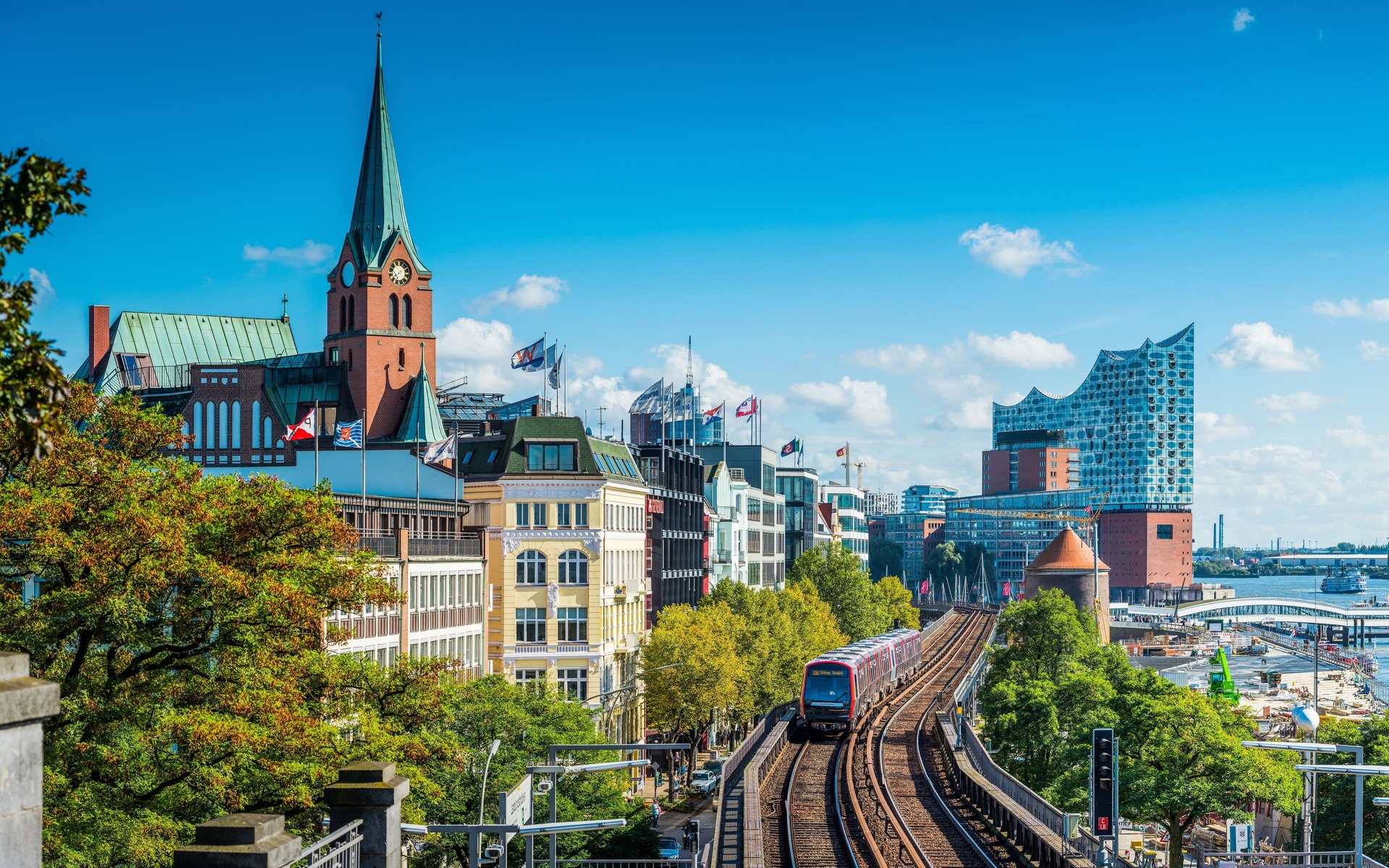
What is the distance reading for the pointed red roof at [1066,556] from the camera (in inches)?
5910

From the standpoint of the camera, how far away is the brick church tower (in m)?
92.7

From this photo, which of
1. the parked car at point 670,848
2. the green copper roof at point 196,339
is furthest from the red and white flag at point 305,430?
the green copper roof at point 196,339

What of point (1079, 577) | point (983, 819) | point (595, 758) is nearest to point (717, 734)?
point (595, 758)

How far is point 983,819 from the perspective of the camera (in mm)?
48594

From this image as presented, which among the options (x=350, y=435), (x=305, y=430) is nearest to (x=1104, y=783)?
(x=350, y=435)

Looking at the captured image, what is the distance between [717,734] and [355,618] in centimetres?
5260

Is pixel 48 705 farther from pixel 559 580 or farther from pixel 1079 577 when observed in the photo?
pixel 1079 577

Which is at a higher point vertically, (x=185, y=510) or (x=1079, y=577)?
(x=185, y=510)

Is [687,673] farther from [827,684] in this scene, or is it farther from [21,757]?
[21,757]

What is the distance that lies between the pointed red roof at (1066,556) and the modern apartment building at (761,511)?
28.5m

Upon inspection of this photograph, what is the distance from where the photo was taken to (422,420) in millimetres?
85625

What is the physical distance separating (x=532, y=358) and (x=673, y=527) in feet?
90.0

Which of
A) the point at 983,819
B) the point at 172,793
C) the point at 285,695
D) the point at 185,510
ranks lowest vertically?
the point at 983,819

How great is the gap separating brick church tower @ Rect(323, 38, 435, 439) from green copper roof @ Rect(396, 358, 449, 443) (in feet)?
17.9
